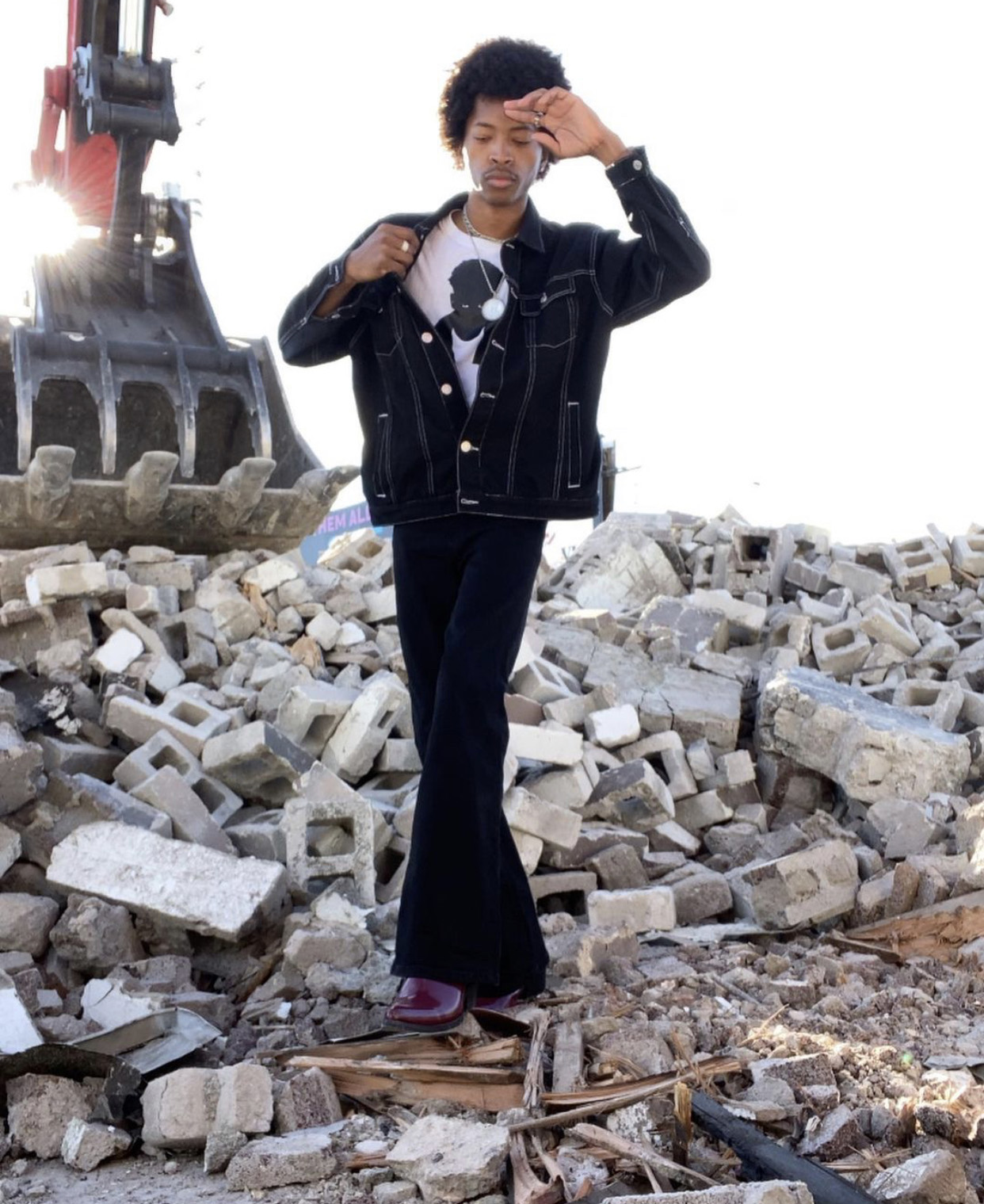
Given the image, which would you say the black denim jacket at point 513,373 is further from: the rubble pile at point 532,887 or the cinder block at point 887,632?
the cinder block at point 887,632

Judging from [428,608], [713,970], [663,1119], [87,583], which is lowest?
[713,970]

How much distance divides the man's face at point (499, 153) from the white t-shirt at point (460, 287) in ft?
0.41

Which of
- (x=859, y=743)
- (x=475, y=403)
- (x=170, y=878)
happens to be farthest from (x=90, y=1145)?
(x=859, y=743)

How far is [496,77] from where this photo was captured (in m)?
3.00

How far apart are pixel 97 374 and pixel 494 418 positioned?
4384 mm

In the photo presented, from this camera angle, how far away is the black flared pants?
120 inches

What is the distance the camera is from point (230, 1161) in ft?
8.46

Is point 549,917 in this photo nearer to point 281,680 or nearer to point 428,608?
point 428,608

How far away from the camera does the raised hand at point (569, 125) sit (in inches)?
112

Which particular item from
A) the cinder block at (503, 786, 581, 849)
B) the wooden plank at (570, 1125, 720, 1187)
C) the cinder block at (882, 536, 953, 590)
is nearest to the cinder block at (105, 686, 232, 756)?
the cinder block at (503, 786, 581, 849)

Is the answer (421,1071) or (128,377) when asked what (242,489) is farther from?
(421,1071)

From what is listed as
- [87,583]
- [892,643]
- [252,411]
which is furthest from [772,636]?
[87,583]

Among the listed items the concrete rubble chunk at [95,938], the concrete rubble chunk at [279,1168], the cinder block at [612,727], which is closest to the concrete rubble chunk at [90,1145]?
the concrete rubble chunk at [279,1168]

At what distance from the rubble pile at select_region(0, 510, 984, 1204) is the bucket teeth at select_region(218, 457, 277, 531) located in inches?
11.6
